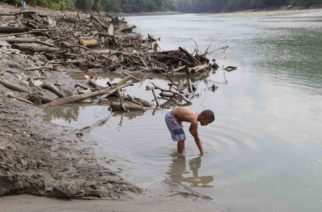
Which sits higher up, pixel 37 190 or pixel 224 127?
pixel 37 190

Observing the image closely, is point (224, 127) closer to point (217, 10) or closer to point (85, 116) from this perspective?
point (85, 116)

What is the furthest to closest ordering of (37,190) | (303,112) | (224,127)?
(303,112), (224,127), (37,190)

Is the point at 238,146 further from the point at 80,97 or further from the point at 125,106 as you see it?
the point at 80,97

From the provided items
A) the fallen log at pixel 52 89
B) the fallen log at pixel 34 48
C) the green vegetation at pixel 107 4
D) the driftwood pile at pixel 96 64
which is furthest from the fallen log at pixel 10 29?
the green vegetation at pixel 107 4

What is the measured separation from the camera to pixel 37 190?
5840mm

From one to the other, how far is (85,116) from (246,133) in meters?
3.88

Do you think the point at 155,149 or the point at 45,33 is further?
the point at 45,33

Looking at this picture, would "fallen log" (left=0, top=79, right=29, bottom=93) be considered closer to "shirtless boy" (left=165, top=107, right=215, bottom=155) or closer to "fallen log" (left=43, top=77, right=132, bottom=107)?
"fallen log" (left=43, top=77, right=132, bottom=107)

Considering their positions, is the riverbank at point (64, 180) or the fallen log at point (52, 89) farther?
the fallen log at point (52, 89)

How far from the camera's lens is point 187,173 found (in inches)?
299

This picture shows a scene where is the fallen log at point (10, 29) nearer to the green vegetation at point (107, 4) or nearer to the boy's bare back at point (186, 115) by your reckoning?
the boy's bare back at point (186, 115)

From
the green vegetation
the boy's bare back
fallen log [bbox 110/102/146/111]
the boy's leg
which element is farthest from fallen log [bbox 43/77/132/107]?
the green vegetation

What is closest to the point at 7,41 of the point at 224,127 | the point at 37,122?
the point at 37,122

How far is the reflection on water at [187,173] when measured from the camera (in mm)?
7252
